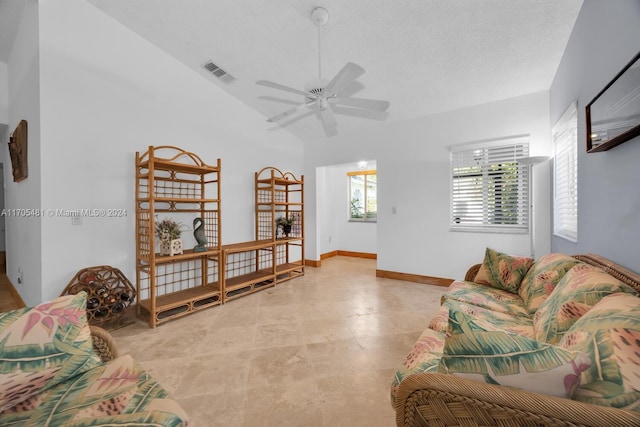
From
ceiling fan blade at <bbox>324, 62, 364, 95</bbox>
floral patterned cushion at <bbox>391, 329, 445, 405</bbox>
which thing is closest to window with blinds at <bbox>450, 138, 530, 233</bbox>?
ceiling fan blade at <bbox>324, 62, 364, 95</bbox>

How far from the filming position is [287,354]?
2119 millimetres

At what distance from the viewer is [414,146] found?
4082mm

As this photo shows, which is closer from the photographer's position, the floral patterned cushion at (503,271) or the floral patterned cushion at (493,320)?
the floral patterned cushion at (493,320)

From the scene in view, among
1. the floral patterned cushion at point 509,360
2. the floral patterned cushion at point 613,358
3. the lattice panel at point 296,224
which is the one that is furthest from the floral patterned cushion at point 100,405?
the lattice panel at point 296,224

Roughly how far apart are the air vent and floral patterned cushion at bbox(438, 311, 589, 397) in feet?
12.7

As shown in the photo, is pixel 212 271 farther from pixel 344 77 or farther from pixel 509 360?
pixel 509 360

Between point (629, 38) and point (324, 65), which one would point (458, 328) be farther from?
point (324, 65)

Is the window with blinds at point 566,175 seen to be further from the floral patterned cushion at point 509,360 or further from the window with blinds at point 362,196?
the window with blinds at point 362,196

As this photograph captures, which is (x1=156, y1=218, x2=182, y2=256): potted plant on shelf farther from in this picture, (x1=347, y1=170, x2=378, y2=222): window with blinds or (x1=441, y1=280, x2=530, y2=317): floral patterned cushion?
(x1=347, y1=170, x2=378, y2=222): window with blinds

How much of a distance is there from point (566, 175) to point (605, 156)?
1.07 m

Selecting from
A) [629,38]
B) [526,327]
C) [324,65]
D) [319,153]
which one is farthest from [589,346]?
[319,153]

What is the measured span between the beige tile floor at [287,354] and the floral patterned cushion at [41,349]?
0.76m

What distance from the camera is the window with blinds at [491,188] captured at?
3.40m

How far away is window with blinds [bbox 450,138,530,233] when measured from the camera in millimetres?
3396
